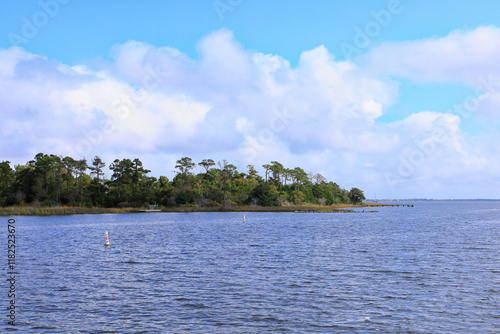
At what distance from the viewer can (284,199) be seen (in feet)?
591

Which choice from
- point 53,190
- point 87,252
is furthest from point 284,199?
point 87,252

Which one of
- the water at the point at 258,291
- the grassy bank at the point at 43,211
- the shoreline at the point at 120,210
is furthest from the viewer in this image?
the shoreline at the point at 120,210

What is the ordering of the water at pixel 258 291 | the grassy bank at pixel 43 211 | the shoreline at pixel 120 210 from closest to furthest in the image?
the water at pixel 258 291, the grassy bank at pixel 43 211, the shoreline at pixel 120 210

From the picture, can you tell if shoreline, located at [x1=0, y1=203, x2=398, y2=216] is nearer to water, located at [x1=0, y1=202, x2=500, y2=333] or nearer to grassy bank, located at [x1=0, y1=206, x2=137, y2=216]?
grassy bank, located at [x1=0, y1=206, x2=137, y2=216]

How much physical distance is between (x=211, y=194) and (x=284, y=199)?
33.4 metres

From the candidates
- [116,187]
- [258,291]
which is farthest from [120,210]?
[258,291]

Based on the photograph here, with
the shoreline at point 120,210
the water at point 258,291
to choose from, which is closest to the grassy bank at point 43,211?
the shoreline at point 120,210

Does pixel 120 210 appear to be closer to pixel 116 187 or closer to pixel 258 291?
pixel 116 187

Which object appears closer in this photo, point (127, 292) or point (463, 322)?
point (463, 322)

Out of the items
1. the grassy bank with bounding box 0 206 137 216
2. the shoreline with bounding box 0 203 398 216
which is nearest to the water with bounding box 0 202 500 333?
the grassy bank with bounding box 0 206 137 216

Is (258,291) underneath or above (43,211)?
underneath

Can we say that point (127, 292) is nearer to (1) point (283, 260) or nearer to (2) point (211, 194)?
(1) point (283, 260)

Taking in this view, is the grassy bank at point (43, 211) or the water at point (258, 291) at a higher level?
the grassy bank at point (43, 211)

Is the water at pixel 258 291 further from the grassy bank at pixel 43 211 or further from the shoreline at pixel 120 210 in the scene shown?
the shoreline at pixel 120 210
